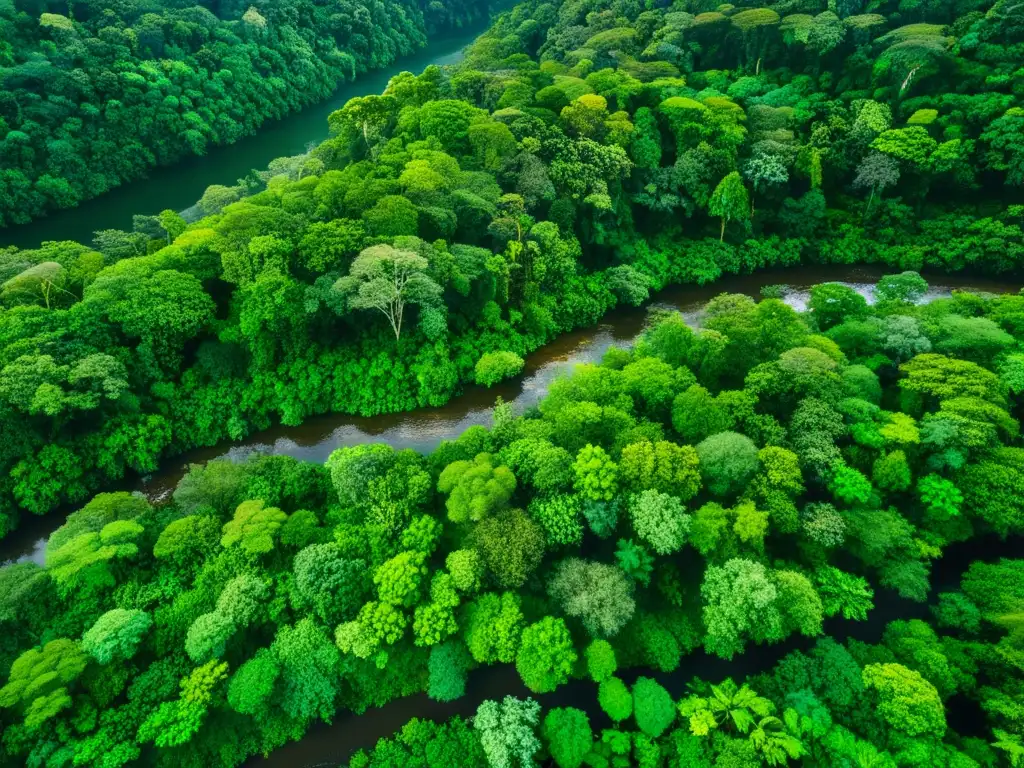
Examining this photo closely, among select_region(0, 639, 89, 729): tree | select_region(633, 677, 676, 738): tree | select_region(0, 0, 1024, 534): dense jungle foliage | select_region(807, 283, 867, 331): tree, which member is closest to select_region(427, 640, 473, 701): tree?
select_region(633, 677, 676, 738): tree

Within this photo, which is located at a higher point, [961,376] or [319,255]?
[319,255]

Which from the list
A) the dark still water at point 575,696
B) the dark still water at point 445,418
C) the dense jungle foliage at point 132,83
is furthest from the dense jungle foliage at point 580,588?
the dense jungle foliage at point 132,83

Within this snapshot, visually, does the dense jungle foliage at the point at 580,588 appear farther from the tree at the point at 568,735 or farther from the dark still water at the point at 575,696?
the dark still water at the point at 575,696

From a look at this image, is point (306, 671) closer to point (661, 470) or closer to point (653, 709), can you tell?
point (653, 709)

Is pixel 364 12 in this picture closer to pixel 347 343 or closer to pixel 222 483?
pixel 347 343

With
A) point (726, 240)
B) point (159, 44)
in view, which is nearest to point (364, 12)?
point (159, 44)
